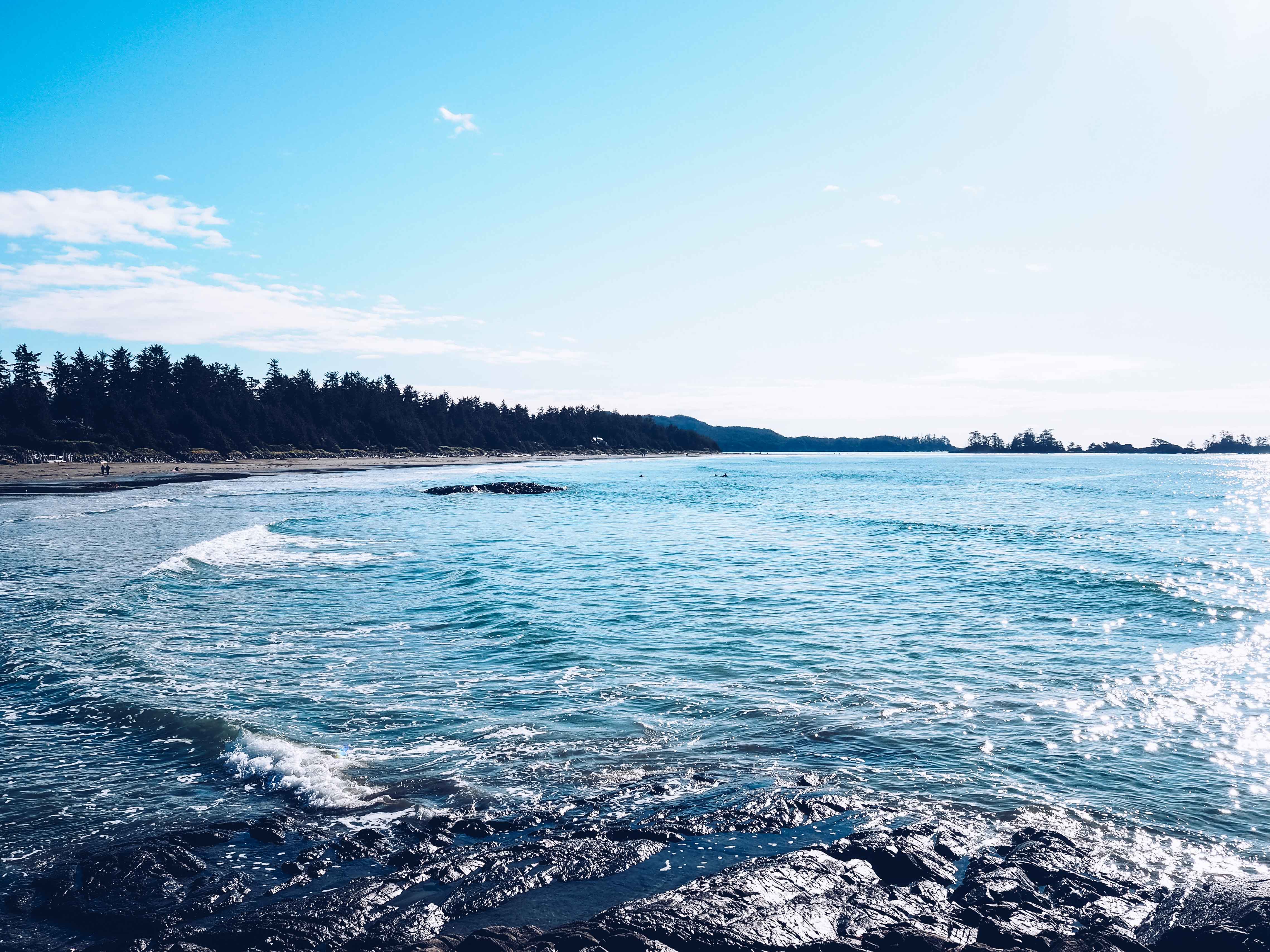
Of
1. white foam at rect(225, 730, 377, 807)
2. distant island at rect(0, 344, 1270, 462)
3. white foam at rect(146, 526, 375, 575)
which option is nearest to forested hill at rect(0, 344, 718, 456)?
distant island at rect(0, 344, 1270, 462)

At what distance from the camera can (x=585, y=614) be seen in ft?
61.6

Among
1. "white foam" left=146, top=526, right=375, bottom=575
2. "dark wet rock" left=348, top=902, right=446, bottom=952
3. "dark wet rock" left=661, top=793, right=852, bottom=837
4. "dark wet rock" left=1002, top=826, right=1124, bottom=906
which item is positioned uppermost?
"dark wet rock" left=1002, top=826, right=1124, bottom=906

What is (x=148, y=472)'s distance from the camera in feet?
262

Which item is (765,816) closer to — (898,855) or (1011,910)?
(898,855)

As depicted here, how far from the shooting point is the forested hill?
8756 centimetres

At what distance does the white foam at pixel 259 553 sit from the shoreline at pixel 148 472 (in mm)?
30592

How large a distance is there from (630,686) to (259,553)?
20900 mm

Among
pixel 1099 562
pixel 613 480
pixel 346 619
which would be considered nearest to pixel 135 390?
pixel 613 480

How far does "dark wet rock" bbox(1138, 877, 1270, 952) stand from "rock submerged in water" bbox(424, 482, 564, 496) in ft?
199

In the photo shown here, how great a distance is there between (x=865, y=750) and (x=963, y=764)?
1195mm

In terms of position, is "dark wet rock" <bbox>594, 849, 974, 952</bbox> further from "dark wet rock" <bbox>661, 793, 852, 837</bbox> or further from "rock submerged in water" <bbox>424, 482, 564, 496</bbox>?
"rock submerged in water" <bbox>424, 482, 564, 496</bbox>

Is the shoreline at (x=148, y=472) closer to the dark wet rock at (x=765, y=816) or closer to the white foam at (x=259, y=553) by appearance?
the white foam at (x=259, y=553)

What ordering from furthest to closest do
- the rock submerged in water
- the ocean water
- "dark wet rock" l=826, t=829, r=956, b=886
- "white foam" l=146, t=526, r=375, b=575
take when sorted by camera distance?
the rock submerged in water, "white foam" l=146, t=526, r=375, b=575, the ocean water, "dark wet rock" l=826, t=829, r=956, b=886

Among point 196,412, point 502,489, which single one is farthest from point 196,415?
point 502,489
